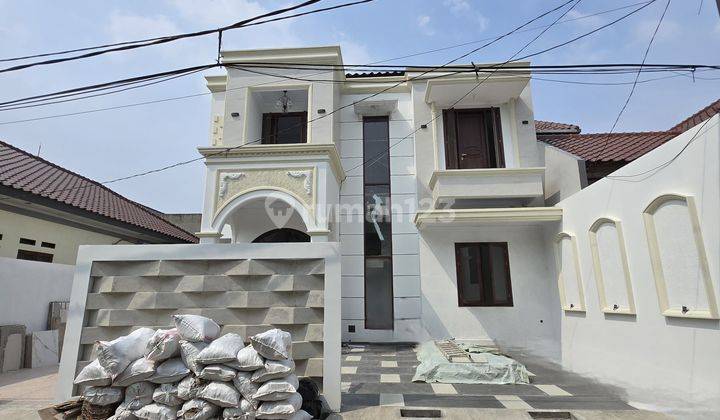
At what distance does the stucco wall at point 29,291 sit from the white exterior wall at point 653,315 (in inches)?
332

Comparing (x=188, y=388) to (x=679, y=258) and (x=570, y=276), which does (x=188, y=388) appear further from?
(x=570, y=276)

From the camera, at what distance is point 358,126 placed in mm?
8336

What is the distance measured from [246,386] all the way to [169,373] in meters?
0.64

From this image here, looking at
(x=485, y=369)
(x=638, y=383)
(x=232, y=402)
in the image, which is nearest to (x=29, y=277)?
(x=232, y=402)

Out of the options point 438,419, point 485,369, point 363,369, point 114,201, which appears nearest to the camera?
point 438,419

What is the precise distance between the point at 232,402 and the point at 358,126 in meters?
6.65

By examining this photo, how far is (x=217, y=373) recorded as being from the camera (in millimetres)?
2758

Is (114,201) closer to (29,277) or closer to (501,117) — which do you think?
(29,277)

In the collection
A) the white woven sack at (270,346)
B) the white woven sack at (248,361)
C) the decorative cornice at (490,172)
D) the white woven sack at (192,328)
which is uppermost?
the decorative cornice at (490,172)

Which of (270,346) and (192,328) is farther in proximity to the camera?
(192,328)

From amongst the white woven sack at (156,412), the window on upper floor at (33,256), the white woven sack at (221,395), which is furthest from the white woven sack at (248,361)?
the window on upper floor at (33,256)

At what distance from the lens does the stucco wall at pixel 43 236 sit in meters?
6.36

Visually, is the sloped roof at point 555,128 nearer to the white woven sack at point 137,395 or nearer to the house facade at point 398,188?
the house facade at point 398,188

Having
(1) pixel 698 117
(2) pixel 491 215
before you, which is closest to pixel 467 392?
(2) pixel 491 215
